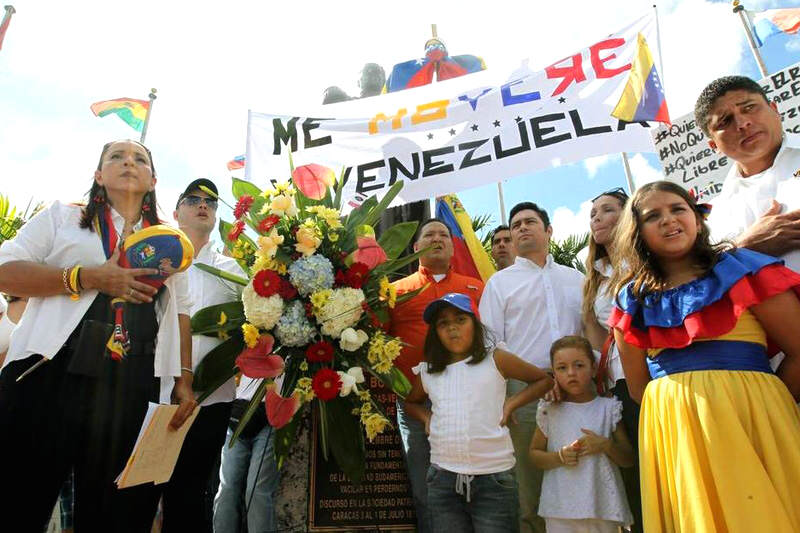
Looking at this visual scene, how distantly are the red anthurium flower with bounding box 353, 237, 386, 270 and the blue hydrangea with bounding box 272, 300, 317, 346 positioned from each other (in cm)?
37

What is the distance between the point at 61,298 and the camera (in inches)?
→ 76.9

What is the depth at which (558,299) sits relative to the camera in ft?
10.8

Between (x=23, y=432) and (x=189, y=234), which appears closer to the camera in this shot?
(x=23, y=432)

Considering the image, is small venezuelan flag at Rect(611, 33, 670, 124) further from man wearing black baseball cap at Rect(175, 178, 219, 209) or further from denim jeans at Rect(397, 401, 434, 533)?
man wearing black baseball cap at Rect(175, 178, 219, 209)

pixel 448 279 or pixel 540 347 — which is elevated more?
pixel 448 279

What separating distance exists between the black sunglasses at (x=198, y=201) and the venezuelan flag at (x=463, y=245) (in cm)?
292

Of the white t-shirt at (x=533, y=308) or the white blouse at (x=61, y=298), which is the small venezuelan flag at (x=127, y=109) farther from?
the white t-shirt at (x=533, y=308)

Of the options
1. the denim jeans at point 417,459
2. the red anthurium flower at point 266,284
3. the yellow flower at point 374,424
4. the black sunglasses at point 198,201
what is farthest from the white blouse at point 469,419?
the black sunglasses at point 198,201

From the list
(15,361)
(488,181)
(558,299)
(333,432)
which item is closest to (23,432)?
(15,361)

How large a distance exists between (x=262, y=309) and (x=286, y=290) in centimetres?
17

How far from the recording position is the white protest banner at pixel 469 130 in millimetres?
4168

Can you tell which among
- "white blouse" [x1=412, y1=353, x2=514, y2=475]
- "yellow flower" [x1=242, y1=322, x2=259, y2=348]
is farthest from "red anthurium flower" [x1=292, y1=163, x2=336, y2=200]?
"white blouse" [x1=412, y1=353, x2=514, y2=475]

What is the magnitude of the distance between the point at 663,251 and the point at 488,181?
2.41 m

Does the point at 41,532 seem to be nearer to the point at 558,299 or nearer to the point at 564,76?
the point at 558,299
